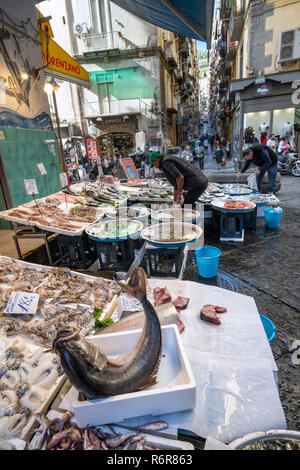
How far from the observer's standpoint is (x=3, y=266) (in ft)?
11.2

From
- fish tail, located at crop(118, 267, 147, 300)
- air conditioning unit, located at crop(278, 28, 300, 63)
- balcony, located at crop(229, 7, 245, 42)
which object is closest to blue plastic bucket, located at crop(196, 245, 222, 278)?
fish tail, located at crop(118, 267, 147, 300)

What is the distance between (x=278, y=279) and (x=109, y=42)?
27.6 metres

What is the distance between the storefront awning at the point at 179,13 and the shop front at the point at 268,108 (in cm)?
1025

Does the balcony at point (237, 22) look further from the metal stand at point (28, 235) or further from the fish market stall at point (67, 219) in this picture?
the metal stand at point (28, 235)

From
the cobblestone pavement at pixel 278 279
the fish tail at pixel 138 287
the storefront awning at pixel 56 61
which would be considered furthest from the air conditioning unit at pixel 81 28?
the fish tail at pixel 138 287

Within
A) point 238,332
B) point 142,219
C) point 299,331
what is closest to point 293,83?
point 142,219

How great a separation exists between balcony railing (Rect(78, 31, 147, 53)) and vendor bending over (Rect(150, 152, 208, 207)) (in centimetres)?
2402

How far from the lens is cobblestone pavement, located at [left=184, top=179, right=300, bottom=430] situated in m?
2.54

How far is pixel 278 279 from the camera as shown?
14.5 ft

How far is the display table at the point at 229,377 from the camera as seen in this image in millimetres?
1544

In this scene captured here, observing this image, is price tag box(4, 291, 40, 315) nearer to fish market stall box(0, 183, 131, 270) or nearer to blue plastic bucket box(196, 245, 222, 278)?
fish market stall box(0, 183, 131, 270)

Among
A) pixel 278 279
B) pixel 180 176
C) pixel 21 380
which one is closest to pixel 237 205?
pixel 180 176

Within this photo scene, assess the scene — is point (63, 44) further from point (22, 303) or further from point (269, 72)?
point (22, 303)

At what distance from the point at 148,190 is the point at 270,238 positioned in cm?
340
